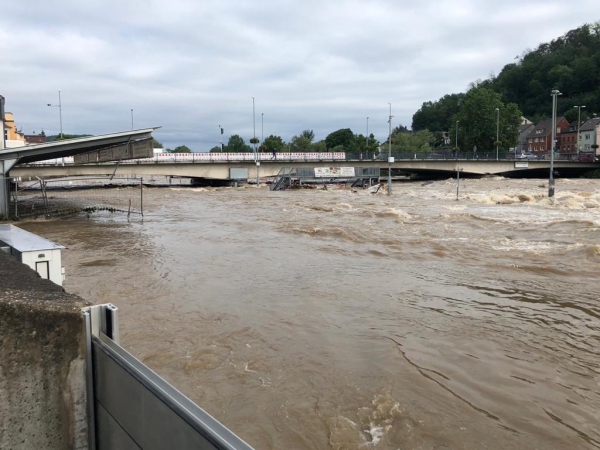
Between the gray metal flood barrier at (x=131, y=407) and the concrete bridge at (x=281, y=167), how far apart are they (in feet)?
166

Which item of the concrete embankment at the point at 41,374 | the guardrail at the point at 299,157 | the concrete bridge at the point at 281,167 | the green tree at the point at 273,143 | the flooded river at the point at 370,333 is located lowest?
the flooded river at the point at 370,333

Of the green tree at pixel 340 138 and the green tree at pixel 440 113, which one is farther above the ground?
the green tree at pixel 440 113

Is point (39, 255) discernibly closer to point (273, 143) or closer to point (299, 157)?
point (299, 157)

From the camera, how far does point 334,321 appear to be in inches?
363

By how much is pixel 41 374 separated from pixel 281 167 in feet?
229

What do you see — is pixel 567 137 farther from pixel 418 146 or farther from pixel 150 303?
pixel 150 303

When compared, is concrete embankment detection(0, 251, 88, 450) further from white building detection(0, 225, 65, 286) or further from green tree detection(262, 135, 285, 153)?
green tree detection(262, 135, 285, 153)

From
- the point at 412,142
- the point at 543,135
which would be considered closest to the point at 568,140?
the point at 543,135

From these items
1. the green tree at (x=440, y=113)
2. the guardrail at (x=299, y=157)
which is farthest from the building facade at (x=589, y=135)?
Result: the green tree at (x=440, y=113)

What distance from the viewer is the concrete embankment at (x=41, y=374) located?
2559mm

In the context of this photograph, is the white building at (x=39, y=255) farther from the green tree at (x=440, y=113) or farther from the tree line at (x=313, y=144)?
the green tree at (x=440, y=113)

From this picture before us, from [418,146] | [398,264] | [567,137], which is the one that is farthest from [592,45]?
[398,264]

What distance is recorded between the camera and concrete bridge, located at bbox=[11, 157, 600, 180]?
57.9 meters

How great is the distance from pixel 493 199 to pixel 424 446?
37.4 meters
